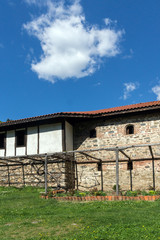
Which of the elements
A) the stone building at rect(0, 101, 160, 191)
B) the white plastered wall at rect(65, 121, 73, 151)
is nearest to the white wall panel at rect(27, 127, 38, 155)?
the stone building at rect(0, 101, 160, 191)

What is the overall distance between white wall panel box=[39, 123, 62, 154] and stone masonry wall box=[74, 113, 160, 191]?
139cm

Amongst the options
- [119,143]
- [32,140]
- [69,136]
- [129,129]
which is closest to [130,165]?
[119,143]

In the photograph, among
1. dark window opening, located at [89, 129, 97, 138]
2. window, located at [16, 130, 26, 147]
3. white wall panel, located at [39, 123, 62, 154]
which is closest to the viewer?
white wall panel, located at [39, 123, 62, 154]

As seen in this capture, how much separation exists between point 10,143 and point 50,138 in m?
2.93

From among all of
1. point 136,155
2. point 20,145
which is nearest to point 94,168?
point 136,155

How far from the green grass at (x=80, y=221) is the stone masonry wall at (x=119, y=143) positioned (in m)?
4.02

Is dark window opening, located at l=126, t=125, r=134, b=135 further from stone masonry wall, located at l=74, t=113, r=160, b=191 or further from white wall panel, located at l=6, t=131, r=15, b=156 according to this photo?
white wall panel, located at l=6, t=131, r=15, b=156

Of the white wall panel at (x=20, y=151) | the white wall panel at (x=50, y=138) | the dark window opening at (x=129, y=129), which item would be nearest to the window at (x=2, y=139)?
the white wall panel at (x=20, y=151)

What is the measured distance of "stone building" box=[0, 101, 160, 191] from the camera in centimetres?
1281

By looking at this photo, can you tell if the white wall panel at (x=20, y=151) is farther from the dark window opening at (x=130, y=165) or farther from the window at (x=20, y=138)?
the dark window opening at (x=130, y=165)

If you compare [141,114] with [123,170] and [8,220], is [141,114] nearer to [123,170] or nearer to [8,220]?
[123,170]

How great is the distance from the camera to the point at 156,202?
8.78m

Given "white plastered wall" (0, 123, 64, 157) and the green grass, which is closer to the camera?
the green grass

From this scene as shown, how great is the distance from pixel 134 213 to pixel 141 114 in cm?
701
